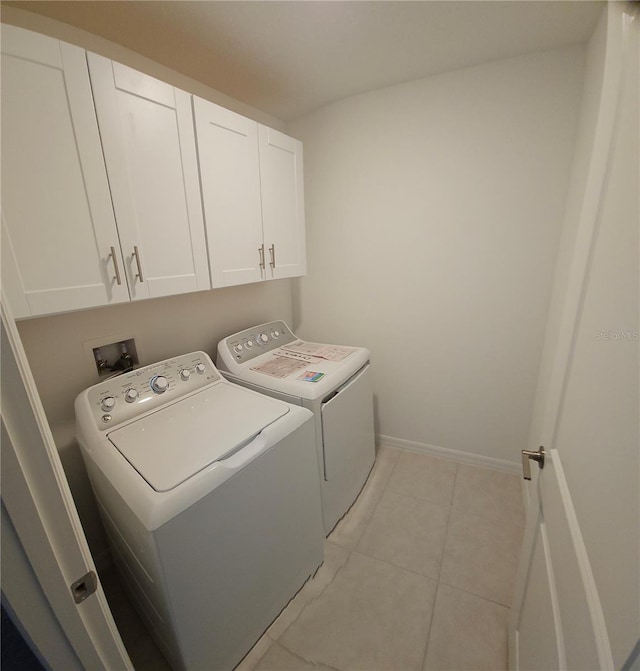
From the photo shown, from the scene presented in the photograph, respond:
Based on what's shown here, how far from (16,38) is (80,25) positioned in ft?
1.92

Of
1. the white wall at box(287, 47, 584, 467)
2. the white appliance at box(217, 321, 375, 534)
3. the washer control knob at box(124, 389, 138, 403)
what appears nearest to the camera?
the washer control knob at box(124, 389, 138, 403)

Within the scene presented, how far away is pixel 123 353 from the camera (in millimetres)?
1528

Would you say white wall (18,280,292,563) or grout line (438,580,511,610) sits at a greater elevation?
white wall (18,280,292,563)


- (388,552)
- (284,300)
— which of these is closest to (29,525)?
(388,552)

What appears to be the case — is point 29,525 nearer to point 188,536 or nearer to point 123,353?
point 188,536

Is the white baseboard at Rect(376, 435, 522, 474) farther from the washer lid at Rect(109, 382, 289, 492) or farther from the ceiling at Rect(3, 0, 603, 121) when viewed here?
the ceiling at Rect(3, 0, 603, 121)

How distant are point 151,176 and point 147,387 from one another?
0.92m

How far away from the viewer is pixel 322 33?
135cm

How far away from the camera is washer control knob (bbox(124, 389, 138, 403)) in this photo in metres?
1.33

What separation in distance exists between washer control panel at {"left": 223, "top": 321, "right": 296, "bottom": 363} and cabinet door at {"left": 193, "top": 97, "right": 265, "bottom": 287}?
0.42 m

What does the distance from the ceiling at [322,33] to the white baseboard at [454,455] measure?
2.44 m

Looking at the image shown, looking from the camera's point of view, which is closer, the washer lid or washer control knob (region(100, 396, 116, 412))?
the washer lid

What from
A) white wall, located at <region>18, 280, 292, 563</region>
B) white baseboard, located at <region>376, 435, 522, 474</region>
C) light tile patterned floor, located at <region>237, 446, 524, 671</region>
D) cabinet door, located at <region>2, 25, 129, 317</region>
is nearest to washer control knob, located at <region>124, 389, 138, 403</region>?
white wall, located at <region>18, 280, 292, 563</region>

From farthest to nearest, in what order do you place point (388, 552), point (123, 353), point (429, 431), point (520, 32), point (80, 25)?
point (429, 431) → point (388, 552) → point (123, 353) → point (520, 32) → point (80, 25)
